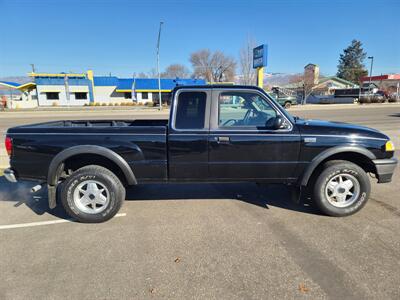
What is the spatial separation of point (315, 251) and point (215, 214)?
1.44 metres

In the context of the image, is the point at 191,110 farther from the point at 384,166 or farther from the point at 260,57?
the point at 260,57

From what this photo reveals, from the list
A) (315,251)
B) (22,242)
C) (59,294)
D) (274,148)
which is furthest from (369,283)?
(22,242)

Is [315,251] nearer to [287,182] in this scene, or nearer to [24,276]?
[287,182]

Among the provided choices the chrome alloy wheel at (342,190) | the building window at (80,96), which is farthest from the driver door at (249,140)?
the building window at (80,96)

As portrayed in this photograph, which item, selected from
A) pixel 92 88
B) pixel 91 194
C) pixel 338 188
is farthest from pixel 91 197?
pixel 92 88

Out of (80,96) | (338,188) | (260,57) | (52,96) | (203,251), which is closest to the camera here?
(203,251)

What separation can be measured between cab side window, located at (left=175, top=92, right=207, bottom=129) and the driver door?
0.16m

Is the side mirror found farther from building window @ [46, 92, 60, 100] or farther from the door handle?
building window @ [46, 92, 60, 100]

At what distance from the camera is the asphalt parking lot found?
2371 mm

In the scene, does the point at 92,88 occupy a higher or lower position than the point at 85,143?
higher

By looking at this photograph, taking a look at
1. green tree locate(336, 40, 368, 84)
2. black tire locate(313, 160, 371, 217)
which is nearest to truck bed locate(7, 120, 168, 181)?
black tire locate(313, 160, 371, 217)

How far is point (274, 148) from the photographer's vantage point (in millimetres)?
3582

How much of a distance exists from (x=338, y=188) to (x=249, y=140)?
58.6 inches

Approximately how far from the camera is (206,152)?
356 centimetres
